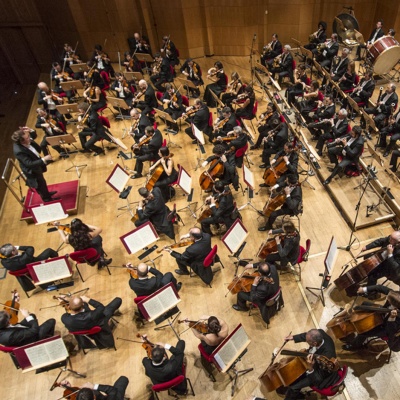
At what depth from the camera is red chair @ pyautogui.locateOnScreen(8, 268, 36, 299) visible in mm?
6805

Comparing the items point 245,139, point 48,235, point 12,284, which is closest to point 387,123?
point 245,139

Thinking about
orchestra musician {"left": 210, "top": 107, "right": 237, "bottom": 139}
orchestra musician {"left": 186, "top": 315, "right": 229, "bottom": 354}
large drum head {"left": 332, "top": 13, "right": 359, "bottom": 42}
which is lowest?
orchestra musician {"left": 186, "top": 315, "right": 229, "bottom": 354}

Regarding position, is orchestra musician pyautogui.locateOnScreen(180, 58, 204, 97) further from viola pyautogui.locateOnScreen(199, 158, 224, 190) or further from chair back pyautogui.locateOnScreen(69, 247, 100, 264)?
chair back pyautogui.locateOnScreen(69, 247, 100, 264)

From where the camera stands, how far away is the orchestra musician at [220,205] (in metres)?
7.49

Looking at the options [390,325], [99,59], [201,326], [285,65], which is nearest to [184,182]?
[201,326]

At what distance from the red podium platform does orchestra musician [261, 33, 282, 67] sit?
7.80 m

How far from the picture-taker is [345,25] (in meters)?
12.6

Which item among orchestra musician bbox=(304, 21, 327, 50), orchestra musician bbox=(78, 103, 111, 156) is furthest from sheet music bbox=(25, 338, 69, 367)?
orchestra musician bbox=(304, 21, 327, 50)

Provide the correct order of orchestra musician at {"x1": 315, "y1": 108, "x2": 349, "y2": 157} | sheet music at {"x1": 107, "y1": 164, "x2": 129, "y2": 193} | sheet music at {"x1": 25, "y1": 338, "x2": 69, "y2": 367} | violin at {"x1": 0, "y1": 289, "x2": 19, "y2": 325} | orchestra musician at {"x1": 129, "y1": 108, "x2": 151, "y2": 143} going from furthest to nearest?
orchestra musician at {"x1": 129, "y1": 108, "x2": 151, "y2": 143}, orchestra musician at {"x1": 315, "y1": 108, "x2": 349, "y2": 157}, sheet music at {"x1": 107, "y1": 164, "x2": 129, "y2": 193}, violin at {"x1": 0, "y1": 289, "x2": 19, "y2": 325}, sheet music at {"x1": 25, "y1": 338, "x2": 69, "y2": 367}

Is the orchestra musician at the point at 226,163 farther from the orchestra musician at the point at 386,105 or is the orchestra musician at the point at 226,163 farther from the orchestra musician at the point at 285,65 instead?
the orchestra musician at the point at 285,65

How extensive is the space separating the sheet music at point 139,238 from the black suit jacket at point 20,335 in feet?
6.50

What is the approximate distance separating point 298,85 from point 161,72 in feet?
15.4

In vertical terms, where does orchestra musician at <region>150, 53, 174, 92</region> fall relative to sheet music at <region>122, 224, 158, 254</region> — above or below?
above

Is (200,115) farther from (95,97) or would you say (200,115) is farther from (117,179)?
(95,97)
